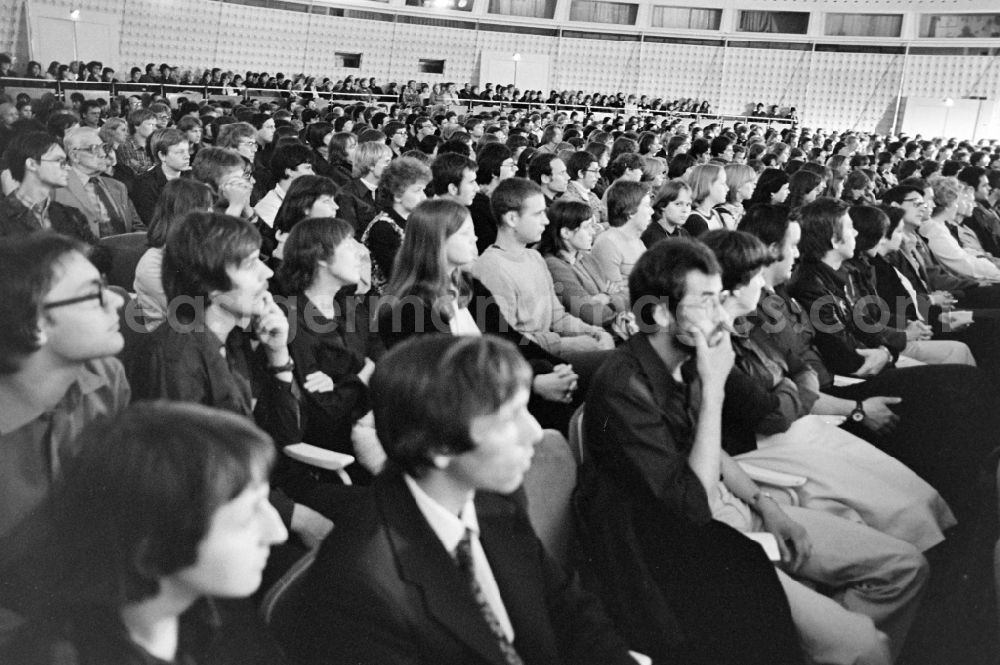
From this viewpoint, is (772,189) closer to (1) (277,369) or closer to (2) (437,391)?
(1) (277,369)

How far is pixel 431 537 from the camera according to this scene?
1.42 meters

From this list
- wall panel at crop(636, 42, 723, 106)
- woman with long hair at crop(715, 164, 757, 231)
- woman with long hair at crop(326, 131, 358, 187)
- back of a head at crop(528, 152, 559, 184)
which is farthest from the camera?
wall panel at crop(636, 42, 723, 106)

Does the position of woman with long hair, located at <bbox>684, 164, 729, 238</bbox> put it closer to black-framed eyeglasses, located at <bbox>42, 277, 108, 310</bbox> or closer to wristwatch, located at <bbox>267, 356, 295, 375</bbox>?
wristwatch, located at <bbox>267, 356, 295, 375</bbox>

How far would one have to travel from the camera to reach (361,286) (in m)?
3.87

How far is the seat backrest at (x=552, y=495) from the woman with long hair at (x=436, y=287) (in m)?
0.85

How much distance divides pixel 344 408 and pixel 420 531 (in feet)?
4.11

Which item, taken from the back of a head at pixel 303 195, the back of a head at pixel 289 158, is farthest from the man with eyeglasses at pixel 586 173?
the back of a head at pixel 303 195

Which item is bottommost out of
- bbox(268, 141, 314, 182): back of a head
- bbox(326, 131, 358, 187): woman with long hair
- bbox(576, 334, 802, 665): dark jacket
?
bbox(576, 334, 802, 665): dark jacket

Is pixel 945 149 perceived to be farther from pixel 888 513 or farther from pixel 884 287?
pixel 888 513

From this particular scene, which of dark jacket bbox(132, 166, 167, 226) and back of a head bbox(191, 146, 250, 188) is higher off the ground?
back of a head bbox(191, 146, 250, 188)

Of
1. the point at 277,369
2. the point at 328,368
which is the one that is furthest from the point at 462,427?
the point at 328,368

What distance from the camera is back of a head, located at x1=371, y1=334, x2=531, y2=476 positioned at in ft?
4.59

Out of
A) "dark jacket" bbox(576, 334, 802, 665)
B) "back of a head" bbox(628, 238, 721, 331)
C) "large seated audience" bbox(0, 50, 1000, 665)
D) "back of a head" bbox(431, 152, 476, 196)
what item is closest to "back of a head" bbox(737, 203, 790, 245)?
"large seated audience" bbox(0, 50, 1000, 665)

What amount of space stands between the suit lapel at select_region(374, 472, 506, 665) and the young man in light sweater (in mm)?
2255
